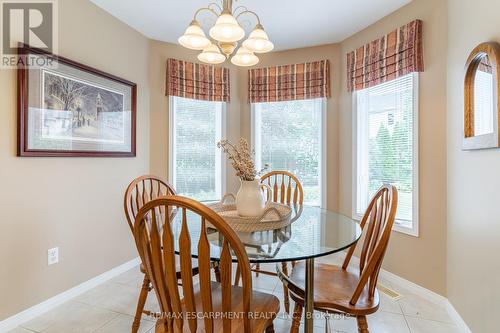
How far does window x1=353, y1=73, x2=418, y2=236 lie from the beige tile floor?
2.06 feet

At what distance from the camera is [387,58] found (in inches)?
99.3

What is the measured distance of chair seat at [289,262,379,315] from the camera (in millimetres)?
1258

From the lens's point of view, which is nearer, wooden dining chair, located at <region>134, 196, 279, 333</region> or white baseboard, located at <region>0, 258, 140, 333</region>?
wooden dining chair, located at <region>134, 196, 279, 333</region>

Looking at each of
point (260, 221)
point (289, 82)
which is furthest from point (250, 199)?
point (289, 82)

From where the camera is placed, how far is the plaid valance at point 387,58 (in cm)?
228

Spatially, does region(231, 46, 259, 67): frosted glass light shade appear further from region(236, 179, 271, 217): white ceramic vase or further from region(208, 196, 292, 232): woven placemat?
region(208, 196, 292, 232): woven placemat

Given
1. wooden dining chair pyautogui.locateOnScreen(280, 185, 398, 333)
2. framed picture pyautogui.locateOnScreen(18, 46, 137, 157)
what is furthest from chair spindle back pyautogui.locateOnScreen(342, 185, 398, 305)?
framed picture pyautogui.locateOnScreen(18, 46, 137, 157)

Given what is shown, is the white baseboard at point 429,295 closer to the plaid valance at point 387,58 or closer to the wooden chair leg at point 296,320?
the wooden chair leg at point 296,320

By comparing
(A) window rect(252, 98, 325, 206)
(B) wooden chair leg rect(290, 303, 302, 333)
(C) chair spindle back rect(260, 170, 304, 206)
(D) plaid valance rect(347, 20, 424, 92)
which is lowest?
(B) wooden chair leg rect(290, 303, 302, 333)

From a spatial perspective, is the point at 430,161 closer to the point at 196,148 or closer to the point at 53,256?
the point at 196,148

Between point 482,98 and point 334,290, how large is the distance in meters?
1.44

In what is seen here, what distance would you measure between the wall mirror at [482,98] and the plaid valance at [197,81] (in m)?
2.42

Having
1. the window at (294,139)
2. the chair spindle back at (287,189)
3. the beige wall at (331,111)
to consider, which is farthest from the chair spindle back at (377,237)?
the window at (294,139)

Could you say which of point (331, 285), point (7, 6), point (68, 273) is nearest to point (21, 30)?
point (7, 6)
